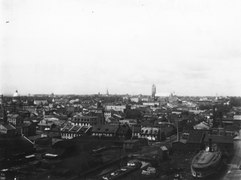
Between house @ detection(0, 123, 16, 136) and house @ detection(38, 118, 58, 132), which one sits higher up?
house @ detection(0, 123, 16, 136)

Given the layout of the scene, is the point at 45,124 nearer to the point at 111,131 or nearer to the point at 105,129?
the point at 105,129

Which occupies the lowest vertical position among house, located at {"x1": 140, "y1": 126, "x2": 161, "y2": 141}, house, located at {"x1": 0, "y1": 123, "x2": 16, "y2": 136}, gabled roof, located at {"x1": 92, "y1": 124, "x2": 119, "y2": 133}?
house, located at {"x1": 140, "y1": 126, "x2": 161, "y2": 141}

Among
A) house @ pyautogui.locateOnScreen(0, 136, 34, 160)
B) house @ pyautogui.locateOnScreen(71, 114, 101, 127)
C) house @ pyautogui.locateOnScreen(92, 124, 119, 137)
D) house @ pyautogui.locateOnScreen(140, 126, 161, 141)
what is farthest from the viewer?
house @ pyautogui.locateOnScreen(71, 114, 101, 127)

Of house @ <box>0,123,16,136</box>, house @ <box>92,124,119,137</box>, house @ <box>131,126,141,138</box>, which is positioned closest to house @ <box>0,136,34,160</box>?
house @ <box>0,123,16,136</box>

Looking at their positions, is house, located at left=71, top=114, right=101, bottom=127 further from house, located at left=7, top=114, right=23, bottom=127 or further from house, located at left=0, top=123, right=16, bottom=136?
house, located at left=0, top=123, right=16, bottom=136

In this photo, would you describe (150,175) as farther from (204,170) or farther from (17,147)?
(17,147)

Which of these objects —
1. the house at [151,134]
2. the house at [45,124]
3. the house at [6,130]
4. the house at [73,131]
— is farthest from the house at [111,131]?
the house at [6,130]

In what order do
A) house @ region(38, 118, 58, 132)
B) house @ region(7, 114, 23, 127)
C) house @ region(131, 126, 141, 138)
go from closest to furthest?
house @ region(131, 126, 141, 138)
house @ region(38, 118, 58, 132)
house @ region(7, 114, 23, 127)

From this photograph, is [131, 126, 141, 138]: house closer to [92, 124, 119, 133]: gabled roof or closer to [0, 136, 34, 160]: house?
[92, 124, 119, 133]: gabled roof

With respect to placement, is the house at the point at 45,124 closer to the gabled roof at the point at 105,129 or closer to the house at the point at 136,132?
the gabled roof at the point at 105,129

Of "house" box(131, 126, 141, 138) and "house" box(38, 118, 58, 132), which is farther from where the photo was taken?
"house" box(38, 118, 58, 132)

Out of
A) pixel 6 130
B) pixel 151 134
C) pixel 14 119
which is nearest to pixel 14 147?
pixel 6 130
